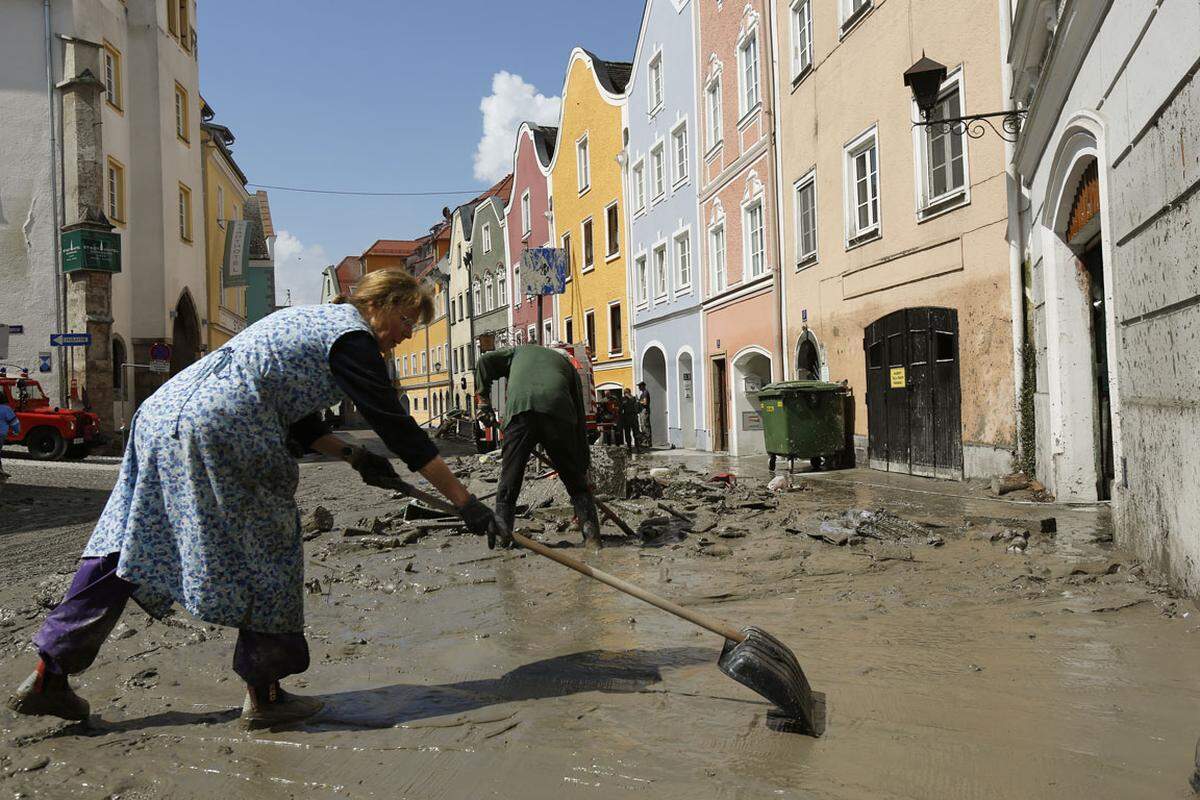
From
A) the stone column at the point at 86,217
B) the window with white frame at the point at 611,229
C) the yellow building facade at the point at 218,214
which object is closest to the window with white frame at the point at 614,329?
the window with white frame at the point at 611,229


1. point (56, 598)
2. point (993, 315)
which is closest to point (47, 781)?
point (56, 598)

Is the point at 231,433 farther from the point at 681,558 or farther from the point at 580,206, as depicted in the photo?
the point at 580,206

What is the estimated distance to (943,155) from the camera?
1134 cm

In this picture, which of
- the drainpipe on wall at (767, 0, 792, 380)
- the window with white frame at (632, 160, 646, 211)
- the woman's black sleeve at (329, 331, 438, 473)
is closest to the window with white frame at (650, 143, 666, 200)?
the window with white frame at (632, 160, 646, 211)

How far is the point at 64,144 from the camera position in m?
22.9

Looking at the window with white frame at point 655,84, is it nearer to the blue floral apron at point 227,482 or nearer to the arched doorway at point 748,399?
the arched doorway at point 748,399

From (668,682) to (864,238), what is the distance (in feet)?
35.8

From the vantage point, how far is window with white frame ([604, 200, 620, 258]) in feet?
94.0

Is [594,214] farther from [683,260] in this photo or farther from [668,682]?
[668,682]

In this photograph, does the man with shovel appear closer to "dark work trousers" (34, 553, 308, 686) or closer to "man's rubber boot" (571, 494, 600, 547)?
"man's rubber boot" (571, 494, 600, 547)

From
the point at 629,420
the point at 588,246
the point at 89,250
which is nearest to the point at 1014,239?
the point at 629,420

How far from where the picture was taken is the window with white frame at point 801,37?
595 inches

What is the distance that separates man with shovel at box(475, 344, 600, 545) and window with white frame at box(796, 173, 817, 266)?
9474 mm

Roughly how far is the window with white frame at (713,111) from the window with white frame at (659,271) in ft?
14.2
